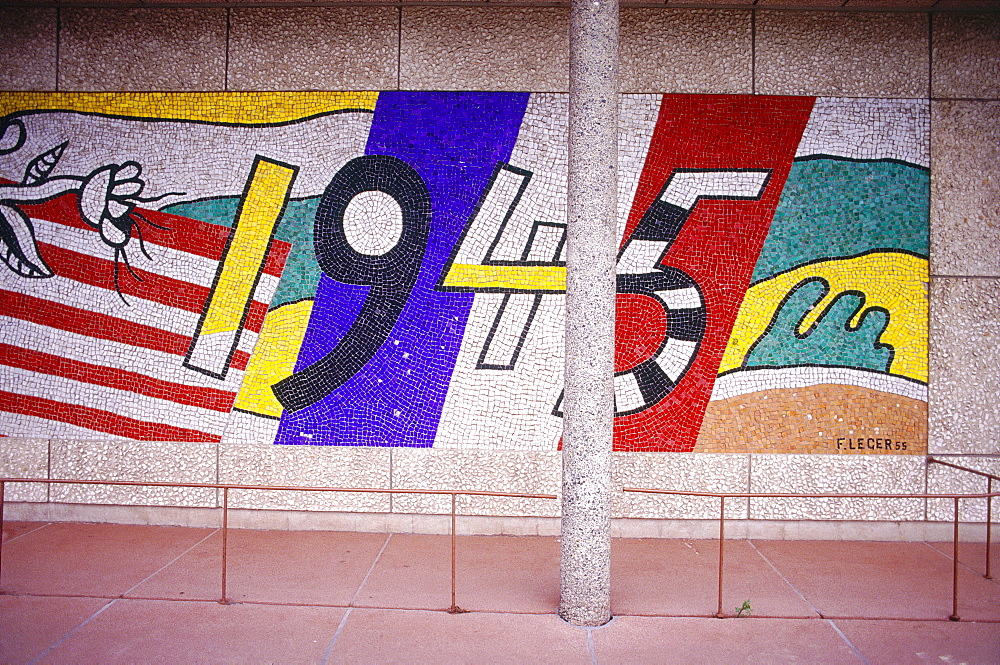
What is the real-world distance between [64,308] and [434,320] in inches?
154

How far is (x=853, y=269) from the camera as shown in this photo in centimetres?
646

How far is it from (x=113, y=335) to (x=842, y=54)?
8078 mm

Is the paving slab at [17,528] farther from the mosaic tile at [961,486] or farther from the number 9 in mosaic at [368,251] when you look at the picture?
the mosaic tile at [961,486]

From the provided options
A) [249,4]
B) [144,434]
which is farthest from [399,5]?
[144,434]

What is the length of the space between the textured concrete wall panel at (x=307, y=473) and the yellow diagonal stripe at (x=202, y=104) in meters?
3.45

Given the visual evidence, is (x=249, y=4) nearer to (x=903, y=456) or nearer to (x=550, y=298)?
(x=550, y=298)

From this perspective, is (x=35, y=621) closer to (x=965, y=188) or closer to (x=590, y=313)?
(x=590, y=313)

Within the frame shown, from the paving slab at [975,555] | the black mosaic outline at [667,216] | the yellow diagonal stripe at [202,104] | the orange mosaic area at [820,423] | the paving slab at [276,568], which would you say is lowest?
the paving slab at [975,555]

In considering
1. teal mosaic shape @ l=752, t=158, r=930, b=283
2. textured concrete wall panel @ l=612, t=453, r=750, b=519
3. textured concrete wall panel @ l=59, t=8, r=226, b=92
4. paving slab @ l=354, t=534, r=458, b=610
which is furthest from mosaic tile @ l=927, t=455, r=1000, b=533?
textured concrete wall panel @ l=59, t=8, r=226, b=92

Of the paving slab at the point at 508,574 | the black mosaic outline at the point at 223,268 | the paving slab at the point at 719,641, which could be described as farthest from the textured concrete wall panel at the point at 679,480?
the black mosaic outline at the point at 223,268

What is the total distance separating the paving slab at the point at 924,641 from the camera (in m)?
4.18

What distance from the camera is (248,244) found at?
6602mm

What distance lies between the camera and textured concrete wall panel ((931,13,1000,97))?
21.2 feet

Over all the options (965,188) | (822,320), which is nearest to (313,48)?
(822,320)
